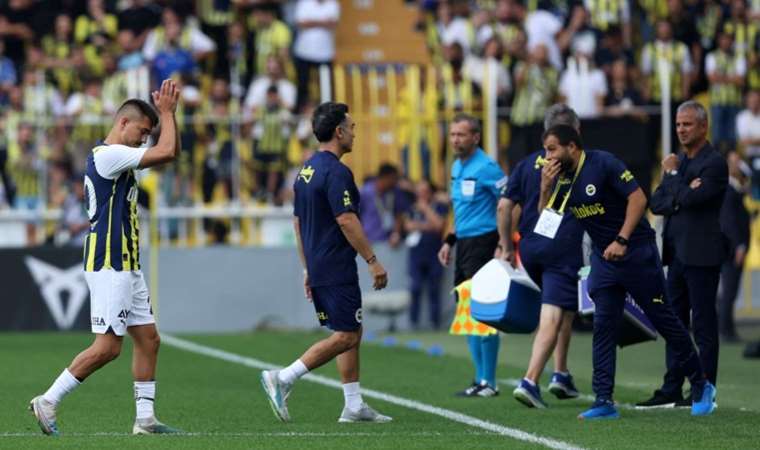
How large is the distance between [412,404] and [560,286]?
136cm

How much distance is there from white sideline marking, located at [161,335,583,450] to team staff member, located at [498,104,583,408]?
0.90 meters

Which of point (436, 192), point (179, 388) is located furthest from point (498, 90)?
point (179, 388)

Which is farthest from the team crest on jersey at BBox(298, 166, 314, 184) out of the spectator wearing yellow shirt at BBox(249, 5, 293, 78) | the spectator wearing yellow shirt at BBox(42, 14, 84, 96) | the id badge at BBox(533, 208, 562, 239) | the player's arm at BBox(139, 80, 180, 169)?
the spectator wearing yellow shirt at BBox(42, 14, 84, 96)

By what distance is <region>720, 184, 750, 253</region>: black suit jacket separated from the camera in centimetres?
1928

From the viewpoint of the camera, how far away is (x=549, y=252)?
41.0 feet

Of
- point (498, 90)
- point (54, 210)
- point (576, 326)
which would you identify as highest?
point (498, 90)

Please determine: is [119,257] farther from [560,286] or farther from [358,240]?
[560,286]

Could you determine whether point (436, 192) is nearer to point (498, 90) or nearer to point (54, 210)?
point (498, 90)

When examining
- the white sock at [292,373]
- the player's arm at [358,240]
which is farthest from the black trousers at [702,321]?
the white sock at [292,373]

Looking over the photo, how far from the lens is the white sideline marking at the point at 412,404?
9.73 m

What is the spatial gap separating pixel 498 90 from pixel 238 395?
10.8m

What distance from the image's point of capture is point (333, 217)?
11039 mm

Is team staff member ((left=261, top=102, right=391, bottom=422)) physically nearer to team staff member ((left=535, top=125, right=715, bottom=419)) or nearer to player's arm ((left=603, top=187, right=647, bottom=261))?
team staff member ((left=535, top=125, right=715, bottom=419))

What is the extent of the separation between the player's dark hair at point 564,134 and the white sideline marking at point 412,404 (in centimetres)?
184
